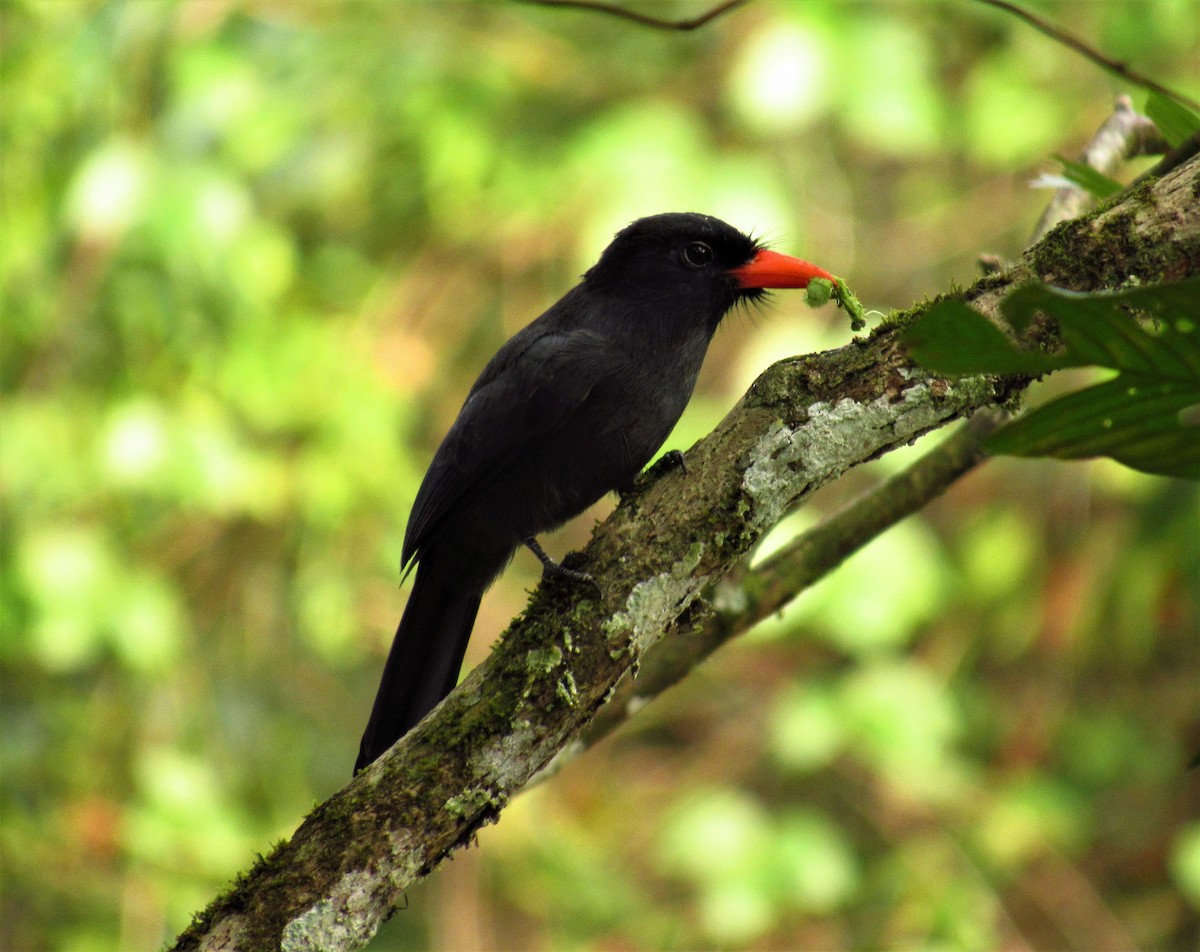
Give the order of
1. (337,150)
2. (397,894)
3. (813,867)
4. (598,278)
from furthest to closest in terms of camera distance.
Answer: (337,150)
(813,867)
(598,278)
(397,894)

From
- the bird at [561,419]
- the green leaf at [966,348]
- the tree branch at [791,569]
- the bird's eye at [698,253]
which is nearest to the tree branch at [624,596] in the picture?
the green leaf at [966,348]

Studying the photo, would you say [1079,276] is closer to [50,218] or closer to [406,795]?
[406,795]

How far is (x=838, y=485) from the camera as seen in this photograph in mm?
5414

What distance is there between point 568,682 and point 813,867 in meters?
2.81

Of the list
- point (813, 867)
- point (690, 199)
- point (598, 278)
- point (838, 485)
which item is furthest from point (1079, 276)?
point (838, 485)

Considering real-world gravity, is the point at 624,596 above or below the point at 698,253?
below

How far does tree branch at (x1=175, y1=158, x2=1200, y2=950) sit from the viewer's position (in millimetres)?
1874

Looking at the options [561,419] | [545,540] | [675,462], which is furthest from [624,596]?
[545,540]

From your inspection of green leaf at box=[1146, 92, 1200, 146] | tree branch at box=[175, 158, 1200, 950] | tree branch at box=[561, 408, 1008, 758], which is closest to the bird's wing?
tree branch at box=[561, 408, 1008, 758]

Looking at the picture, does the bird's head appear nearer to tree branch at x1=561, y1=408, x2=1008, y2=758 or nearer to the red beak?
the red beak

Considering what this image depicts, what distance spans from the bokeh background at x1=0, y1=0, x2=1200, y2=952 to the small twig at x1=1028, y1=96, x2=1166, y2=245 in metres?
1.27

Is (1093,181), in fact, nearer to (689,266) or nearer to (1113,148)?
(1113,148)

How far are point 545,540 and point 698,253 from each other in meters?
2.38

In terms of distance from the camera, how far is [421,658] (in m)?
3.13
